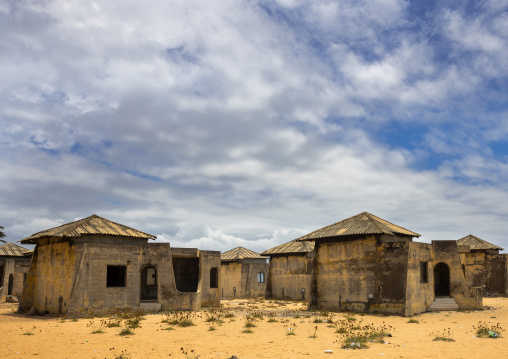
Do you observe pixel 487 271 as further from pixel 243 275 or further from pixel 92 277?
pixel 92 277

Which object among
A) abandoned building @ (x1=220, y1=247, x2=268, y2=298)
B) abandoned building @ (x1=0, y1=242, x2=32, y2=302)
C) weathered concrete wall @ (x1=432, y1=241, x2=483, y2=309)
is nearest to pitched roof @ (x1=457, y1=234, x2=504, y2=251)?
weathered concrete wall @ (x1=432, y1=241, x2=483, y2=309)

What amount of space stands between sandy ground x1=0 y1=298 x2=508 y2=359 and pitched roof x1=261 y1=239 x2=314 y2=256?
58.0 ft

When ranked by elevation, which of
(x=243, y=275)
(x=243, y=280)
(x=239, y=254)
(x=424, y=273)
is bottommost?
(x=243, y=280)

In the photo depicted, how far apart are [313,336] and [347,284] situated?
33.7 ft

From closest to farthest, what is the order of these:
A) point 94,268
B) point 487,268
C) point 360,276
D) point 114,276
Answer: point 94,268, point 360,276, point 114,276, point 487,268

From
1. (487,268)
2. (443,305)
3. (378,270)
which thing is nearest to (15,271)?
(378,270)

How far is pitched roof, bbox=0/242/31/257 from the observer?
37897 millimetres

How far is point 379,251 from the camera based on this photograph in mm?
24484

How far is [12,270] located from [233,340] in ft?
101

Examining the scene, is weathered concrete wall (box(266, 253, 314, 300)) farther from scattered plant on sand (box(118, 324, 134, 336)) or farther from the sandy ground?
scattered plant on sand (box(118, 324, 134, 336))

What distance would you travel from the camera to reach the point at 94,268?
22406 mm

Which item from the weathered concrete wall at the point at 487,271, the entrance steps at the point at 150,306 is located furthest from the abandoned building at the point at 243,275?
the weathered concrete wall at the point at 487,271

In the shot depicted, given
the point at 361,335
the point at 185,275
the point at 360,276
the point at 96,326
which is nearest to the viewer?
the point at 361,335

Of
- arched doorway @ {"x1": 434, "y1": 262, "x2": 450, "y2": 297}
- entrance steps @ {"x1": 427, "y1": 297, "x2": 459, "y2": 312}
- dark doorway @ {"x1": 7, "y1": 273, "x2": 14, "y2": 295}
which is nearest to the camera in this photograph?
entrance steps @ {"x1": 427, "y1": 297, "x2": 459, "y2": 312}
